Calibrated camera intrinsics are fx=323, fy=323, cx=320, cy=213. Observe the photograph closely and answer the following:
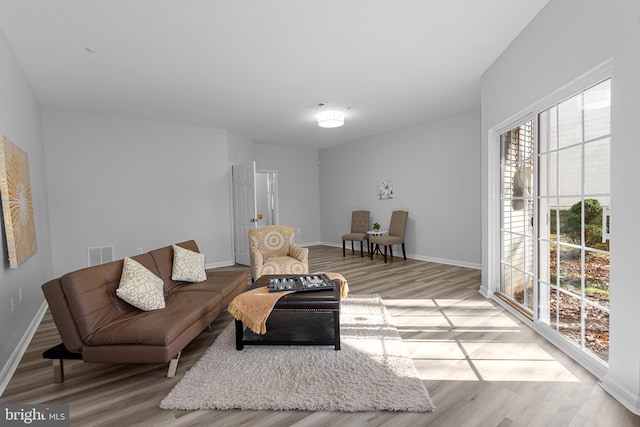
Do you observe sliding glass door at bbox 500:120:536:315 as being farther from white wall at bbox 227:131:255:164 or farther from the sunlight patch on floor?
white wall at bbox 227:131:255:164

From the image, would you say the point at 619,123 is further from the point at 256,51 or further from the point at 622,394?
the point at 256,51

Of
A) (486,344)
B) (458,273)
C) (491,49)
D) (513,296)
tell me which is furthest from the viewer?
(458,273)

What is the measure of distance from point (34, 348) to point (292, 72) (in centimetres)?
362

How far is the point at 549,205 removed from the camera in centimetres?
278

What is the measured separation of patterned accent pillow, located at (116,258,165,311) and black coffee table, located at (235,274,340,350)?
707 mm

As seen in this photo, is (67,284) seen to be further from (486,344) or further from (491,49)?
(491,49)

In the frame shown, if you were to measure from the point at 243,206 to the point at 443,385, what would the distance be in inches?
189

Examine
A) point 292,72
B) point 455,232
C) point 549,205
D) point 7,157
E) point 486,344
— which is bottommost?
point 486,344

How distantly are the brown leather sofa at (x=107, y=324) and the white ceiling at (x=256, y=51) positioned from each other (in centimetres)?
200

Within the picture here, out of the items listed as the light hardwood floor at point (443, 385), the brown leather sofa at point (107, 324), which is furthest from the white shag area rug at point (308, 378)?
the brown leather sofa at point (107, 324)

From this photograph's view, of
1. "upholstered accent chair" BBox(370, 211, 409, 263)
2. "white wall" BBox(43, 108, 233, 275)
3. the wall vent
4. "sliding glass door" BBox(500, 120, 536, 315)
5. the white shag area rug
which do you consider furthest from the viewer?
"upholstered accent chair" BBox(370, 211, 409, 263)

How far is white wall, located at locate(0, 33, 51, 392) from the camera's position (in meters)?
2.48

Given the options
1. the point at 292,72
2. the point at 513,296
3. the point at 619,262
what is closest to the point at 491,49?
the point at 292,72

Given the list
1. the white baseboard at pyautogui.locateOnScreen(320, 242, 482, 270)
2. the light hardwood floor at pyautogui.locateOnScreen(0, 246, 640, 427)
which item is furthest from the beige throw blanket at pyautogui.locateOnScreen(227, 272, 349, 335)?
the white baseboard at pyautogui.locateOnScreen(320, 242, 482, 270)
